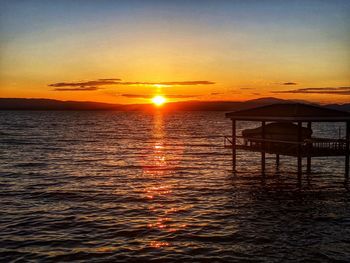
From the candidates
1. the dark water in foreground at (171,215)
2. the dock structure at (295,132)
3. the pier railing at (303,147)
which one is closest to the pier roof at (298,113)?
the dock structure at (295,132)

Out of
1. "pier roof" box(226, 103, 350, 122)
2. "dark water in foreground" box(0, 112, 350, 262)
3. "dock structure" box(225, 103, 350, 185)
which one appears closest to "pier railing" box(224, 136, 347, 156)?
"dock structure" box(225, 103, 350, 185)

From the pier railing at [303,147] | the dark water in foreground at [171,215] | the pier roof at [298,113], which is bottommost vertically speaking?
the dark water in foreground at [171,215]

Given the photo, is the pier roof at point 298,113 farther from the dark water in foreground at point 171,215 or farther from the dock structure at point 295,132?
the dark water in foreground at point 171,215

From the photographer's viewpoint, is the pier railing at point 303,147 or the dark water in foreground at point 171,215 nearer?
the dark water in foreground at point 171,215

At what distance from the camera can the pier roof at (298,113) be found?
105 feet

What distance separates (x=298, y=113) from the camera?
105ft

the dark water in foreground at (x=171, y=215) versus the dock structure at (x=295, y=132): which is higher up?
the dock structure at (x=295, y=132)

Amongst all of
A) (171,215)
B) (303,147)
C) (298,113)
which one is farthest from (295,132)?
(171,215)

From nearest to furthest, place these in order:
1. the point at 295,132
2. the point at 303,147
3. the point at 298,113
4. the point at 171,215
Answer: the point at 171,215 < the point at 298,113 < the point at 303,147 < the point at 295,132

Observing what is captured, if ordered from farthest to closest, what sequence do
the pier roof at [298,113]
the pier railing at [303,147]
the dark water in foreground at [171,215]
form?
1. the pier railing at [303,147]
2. the pier roof at [298,113]
3. the dark water in foreground at [171,215]

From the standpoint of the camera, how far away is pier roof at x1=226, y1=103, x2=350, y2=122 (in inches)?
1260

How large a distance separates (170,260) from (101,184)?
56.4 ft

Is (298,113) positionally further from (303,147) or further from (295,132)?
(303,147)

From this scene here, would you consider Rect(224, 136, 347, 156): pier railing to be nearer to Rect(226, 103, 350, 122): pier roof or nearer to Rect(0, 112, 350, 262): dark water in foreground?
Rect(226, 103, 350, 122): pier roof
